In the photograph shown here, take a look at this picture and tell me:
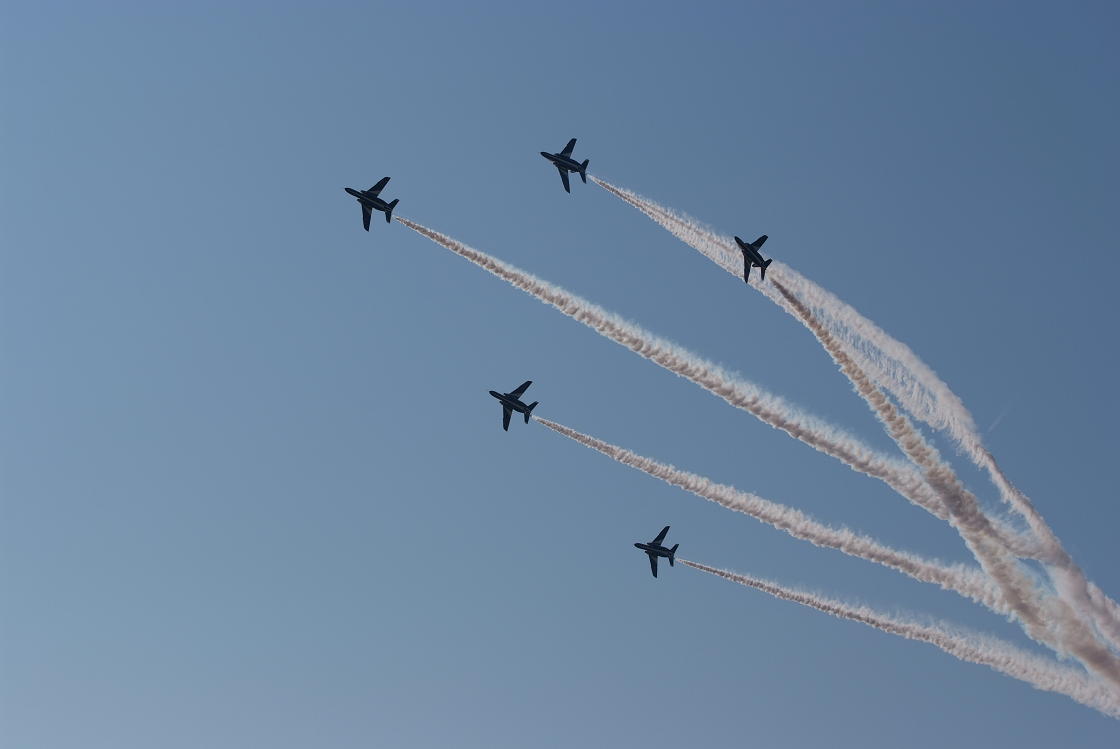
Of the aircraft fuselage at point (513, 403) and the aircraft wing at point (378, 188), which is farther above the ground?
the aircraft wing at point (378, 188)

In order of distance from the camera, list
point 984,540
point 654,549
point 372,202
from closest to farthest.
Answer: point 984,540
point 372,202
point 654,549

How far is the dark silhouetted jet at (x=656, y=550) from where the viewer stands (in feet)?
320

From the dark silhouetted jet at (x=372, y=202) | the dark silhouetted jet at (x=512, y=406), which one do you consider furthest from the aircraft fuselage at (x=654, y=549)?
the dark silhouetted jet at (x=372, y=202)

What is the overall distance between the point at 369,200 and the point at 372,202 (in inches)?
10.9

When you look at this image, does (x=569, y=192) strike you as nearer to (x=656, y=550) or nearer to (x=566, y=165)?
(x=566, y=165)

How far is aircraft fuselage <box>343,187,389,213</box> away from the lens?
86.1m

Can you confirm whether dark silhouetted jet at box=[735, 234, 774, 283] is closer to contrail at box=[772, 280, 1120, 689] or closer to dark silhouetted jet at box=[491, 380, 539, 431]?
contrail at box=[772, 280, 1120, 689]

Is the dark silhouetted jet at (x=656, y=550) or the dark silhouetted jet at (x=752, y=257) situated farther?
the dark silhouetted jet at (x=656, y=550)

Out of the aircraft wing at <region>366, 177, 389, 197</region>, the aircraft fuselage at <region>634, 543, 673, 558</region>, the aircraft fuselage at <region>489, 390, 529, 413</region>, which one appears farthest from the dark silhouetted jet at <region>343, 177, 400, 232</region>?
the aircraft fuselage at <region>634, 543, 673, 558</region>

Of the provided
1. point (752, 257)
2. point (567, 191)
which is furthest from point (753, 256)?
point (567, 191)

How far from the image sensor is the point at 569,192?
305 feet

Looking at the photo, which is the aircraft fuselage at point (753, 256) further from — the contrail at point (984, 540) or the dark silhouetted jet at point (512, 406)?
the dark silhouetted jet at point (512, 406)

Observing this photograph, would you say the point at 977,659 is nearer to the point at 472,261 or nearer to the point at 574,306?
the point at 574,306

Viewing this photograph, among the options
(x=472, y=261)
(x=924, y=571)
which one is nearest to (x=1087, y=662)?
(x=924, y=571)
